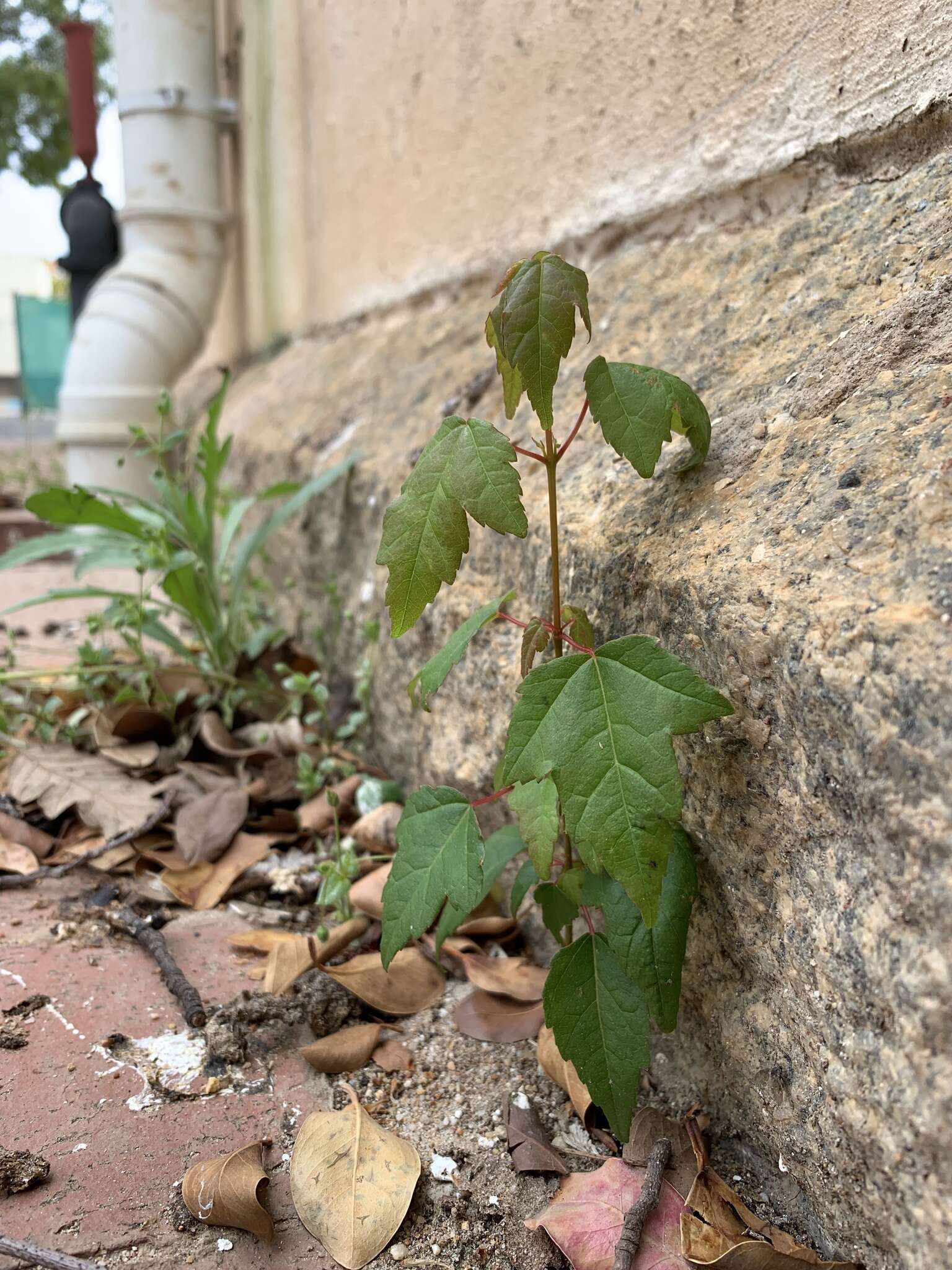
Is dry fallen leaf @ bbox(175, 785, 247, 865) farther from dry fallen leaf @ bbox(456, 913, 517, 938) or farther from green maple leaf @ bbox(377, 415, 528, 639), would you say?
green maple leaf @ bbox(377, 415, 528, 639)

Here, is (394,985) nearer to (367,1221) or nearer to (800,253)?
(367,1221)

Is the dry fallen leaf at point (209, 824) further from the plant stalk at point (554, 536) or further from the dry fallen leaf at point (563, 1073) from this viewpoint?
the plant stalk at point (554, 536)

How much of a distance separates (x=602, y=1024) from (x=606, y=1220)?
157mm

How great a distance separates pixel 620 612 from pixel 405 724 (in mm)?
625

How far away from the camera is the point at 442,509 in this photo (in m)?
0.90

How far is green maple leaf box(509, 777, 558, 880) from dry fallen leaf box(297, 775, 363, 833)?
2.24 feet

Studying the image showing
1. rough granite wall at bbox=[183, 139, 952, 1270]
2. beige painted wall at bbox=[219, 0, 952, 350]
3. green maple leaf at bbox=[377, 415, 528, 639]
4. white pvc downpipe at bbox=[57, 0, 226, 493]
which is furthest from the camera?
white pvc downpipe at bbox=[57, 0, 226, 493]

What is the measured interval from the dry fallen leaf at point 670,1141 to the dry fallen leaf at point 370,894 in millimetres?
467

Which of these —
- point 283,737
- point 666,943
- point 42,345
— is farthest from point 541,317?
point 42,345

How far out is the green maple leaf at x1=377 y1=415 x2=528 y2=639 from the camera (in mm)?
884

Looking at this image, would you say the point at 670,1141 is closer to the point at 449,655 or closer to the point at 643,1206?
the point at 643,1206

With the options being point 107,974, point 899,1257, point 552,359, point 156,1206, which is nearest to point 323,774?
point 107,974

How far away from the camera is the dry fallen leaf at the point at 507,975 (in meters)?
1.14

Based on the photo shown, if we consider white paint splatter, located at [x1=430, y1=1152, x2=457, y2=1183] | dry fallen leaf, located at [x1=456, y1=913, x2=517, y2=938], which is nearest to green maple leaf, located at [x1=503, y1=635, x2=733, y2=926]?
white paint splatter, located at [x1=430, y1=1152, x2=457, y2=1183]
